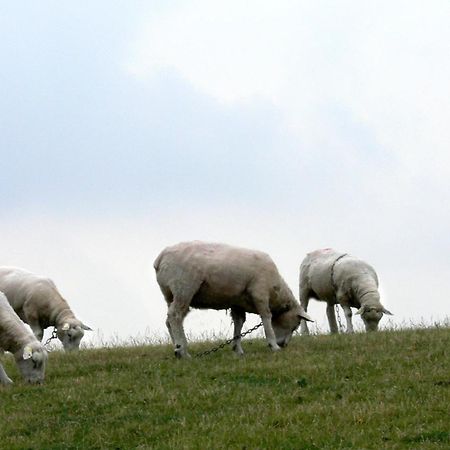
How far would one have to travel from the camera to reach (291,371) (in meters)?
15.6

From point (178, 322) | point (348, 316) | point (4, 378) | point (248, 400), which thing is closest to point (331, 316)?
point (348, 316)

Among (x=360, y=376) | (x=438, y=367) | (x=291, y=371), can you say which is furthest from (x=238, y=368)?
(x=438, y=367)

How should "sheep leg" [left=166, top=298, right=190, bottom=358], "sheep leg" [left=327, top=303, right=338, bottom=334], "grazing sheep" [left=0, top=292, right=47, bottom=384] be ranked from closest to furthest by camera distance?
"grazing sheep" [left=0, top=292, right=47, bottom=384] → "sheep leg" [left=166, top=298, right=190, bottom=358] → "sheep leg" [left=327, top=303, right=338, bottom=334]

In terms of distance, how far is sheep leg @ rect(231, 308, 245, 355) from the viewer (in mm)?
18797

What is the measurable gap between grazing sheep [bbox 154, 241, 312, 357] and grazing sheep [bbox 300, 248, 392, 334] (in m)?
4.68

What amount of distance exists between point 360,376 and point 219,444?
13.3 feet

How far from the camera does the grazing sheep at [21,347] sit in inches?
651

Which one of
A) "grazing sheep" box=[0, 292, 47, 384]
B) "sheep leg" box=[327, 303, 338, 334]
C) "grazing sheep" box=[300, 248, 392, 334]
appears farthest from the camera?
"sheep leg" box=[327, 303, 338, 334]

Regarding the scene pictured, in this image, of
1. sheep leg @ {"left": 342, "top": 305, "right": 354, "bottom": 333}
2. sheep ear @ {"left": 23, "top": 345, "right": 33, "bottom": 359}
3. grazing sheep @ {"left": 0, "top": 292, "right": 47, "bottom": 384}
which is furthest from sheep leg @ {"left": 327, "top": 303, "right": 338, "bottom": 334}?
sheep ear @ {"left": 23, "top": 345, "right": 33, "bottom": 359}

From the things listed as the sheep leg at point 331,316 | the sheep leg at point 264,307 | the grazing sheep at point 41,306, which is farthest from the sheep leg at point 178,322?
the sheep leg at point 331,316

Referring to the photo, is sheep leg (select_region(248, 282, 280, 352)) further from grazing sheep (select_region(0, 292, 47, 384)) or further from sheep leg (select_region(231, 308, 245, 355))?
grazing sheep (select_region(0, 292, 47, 384))

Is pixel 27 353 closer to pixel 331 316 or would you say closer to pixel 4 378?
pixel 4 378

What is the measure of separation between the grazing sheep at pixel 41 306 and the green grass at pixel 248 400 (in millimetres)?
4334

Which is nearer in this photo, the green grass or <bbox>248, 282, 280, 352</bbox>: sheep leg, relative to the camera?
the green grass
